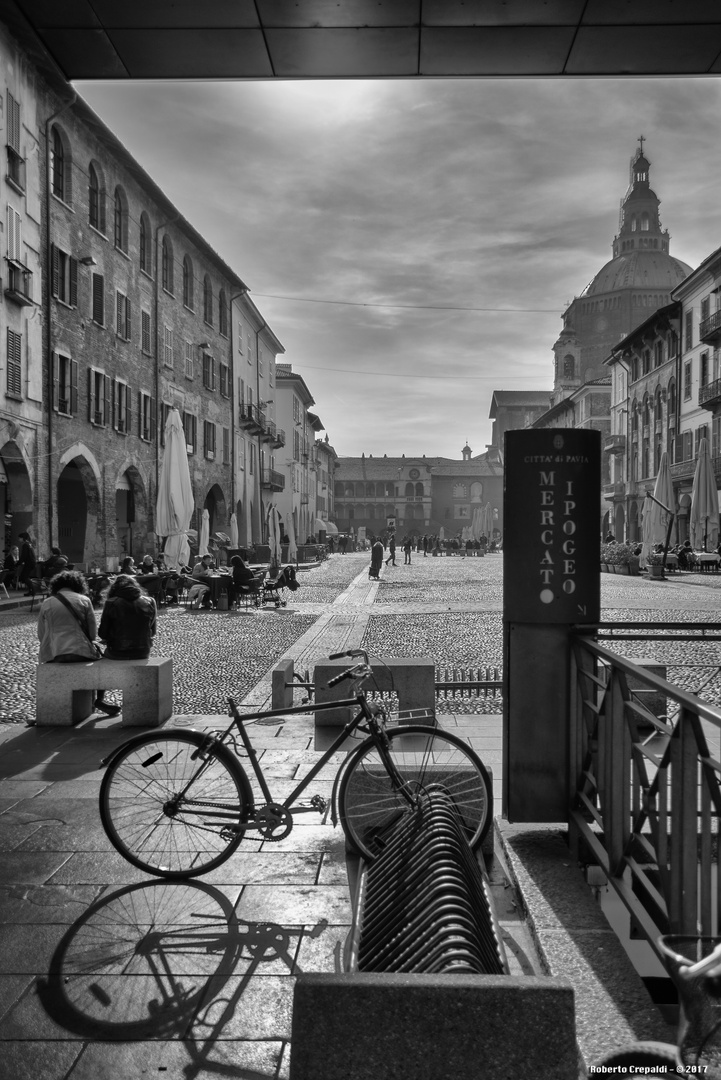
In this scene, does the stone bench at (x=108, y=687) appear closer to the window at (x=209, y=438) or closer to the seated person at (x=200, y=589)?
the seated person at (x=200, y=589)

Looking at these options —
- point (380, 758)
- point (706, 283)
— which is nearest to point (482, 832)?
point (380, 758)

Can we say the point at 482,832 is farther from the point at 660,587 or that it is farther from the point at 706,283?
the point at 706,283

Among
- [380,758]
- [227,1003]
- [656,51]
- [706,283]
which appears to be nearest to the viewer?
[227,1003]

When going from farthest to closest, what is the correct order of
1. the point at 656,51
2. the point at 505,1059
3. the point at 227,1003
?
the point at 656,51 < the point at 227,1003 < the point at 505,1059

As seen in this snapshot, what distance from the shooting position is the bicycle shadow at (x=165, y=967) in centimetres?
267

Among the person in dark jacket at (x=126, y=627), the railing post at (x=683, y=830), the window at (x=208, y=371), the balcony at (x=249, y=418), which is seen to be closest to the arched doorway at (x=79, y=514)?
the window at (x=208, y=371)

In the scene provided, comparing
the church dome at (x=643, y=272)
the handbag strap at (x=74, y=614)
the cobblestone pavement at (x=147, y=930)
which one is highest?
A: the church dome at (x=643, y=272)

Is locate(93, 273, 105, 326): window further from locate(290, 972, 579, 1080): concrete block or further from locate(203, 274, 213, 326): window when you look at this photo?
locate(290, 972, 579, 1080): concrete block

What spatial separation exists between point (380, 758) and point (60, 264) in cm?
2336

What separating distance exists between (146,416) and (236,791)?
28.5 meters

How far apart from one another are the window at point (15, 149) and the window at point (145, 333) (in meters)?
8.96

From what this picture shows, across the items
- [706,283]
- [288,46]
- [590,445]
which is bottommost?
[590,445]

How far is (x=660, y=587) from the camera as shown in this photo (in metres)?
25.2

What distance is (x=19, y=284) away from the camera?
21578 mm
